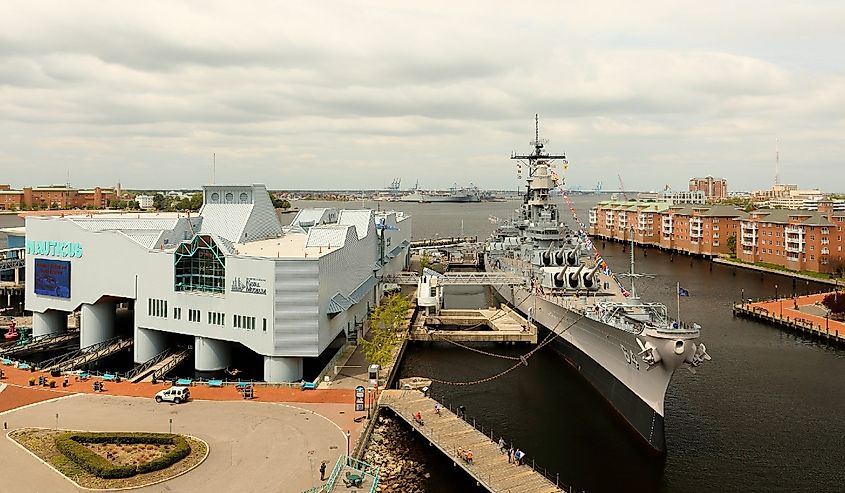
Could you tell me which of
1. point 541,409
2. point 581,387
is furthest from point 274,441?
point 581,387

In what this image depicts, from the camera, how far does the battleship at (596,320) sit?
2775 cm

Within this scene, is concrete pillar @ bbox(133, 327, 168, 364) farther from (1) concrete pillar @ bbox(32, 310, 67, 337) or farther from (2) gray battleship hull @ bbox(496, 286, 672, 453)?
Answer: (2) gray battleship hull @ bbox(496, 286, 672, 453)

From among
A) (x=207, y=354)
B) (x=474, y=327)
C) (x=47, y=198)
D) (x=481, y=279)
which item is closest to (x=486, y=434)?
(x=207, y=354)

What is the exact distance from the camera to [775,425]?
31.0m

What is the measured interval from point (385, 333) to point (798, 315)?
3869cm

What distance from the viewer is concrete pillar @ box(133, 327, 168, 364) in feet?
128

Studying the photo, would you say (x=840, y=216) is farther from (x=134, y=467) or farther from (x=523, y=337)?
(x=134, y=467)

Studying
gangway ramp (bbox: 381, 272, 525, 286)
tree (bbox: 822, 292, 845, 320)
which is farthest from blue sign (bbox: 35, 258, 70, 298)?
tree (bbox: 822, 292, 845, 320)

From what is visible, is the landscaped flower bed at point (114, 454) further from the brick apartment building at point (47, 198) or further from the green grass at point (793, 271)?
the brick apartment building at point (47, 198)

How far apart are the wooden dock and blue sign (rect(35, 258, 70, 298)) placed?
24.4 metres

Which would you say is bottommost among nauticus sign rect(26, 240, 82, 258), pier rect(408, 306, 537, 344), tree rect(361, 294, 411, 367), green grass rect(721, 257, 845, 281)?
pier rect(408, 306, 537, 344)

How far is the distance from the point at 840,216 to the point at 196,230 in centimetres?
7877

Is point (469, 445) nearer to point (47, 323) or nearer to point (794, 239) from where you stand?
point (47, 323)

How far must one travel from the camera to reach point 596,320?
3428 centimetres
